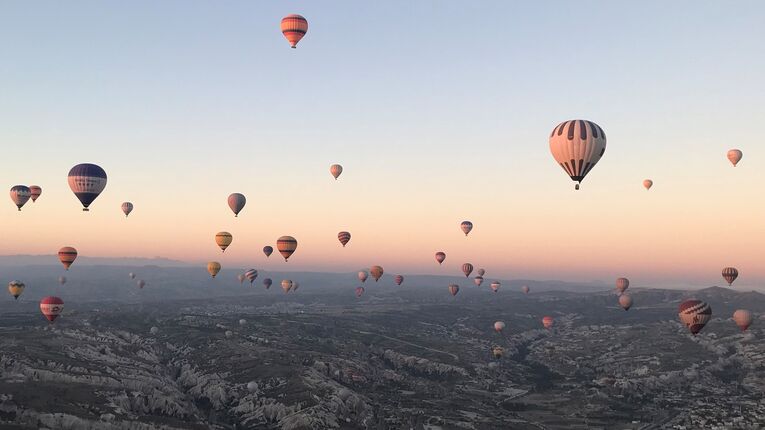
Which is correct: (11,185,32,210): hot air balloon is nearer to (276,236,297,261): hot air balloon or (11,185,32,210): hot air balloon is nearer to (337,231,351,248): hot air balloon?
(276,236,297,261): hot air balloon

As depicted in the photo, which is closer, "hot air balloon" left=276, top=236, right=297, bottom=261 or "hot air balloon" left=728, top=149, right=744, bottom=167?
"hot air balloon" left=728, top=149, right=744, bottom=167

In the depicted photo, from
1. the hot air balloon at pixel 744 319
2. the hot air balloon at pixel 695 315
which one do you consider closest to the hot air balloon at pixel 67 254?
the hot air balloon at pixel 695 315

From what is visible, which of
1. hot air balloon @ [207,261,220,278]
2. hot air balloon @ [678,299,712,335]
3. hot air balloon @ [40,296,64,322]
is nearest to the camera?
→ hot air balloon @ [678,299,712,335]

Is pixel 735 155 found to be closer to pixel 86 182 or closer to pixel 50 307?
pixel 86 182

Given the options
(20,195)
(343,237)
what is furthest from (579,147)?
(20,195)

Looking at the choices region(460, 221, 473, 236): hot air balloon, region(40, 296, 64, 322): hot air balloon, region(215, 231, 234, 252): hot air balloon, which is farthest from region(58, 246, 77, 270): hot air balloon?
region(460, 221, 473, 236): hot air balloon

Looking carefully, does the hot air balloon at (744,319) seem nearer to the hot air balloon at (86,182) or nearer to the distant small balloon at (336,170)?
the distant small balloon at (336,170)

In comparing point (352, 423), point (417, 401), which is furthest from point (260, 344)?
point (352, 423)
